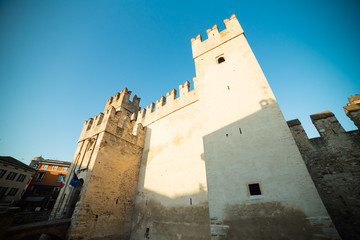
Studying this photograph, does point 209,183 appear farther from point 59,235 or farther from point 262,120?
point 59,235

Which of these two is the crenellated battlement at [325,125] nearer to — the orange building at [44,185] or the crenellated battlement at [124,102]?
the crenellated battlement at [124,102]

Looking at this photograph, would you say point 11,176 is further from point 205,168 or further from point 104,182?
point 205,168

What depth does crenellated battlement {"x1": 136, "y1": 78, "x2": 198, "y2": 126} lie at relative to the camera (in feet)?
37.0

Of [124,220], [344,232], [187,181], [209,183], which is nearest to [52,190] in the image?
[124,220]

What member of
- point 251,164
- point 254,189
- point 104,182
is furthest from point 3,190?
point 251,164

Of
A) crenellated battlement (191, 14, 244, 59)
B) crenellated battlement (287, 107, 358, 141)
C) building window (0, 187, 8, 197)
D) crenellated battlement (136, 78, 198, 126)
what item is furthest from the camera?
building window (0, 187, 8, 197)

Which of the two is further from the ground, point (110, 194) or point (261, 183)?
point (261, 183)

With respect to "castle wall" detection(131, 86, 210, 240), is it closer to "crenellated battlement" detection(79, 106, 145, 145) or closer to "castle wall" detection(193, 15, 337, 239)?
"crenellated battlement" detection(79, 106, 145, 145)

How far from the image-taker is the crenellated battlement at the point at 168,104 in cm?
1127

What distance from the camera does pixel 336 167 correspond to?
646cm

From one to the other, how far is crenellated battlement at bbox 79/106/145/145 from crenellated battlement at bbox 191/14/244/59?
794cm

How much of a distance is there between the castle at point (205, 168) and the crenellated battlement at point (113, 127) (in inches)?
3.5

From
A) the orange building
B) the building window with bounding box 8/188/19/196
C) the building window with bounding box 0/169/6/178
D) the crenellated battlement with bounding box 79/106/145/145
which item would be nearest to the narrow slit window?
the crenellated battlement with bounding box 79/106/145/145

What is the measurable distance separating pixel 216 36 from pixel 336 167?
11.0 m
